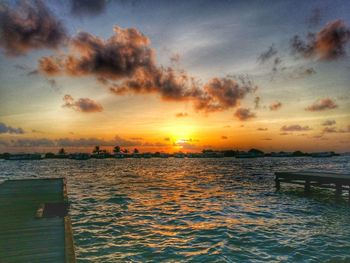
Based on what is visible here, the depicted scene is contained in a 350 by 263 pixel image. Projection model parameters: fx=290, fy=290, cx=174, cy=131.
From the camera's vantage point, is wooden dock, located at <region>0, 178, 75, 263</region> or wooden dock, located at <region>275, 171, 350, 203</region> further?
wooden dock, located at <region>275, 171, 350, 203</region>

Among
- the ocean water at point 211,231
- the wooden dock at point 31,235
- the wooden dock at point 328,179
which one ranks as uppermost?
the wooden dock at point 328,179

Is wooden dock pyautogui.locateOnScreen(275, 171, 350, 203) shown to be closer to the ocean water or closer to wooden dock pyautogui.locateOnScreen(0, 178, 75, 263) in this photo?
the ocean water

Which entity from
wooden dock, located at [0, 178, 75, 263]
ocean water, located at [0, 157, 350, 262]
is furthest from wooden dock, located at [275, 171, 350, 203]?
wooden dock, located at [0, 178, 75, 263]

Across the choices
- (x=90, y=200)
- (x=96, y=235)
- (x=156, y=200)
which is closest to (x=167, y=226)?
(x=96, y=235)

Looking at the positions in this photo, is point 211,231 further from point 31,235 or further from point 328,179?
point 328,179

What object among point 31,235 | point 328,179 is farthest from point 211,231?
point 328,179

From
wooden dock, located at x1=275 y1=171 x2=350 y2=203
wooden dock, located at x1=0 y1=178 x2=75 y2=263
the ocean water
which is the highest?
wooden dock, located at x1=275 y1=171 x2=350 y2=203

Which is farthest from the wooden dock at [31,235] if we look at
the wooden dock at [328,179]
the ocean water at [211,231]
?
the wooden dock at [328,179]

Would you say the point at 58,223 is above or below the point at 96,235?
above

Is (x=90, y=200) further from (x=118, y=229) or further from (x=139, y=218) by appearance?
(x=118, y=229)

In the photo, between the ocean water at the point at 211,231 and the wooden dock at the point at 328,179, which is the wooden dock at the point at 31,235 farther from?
the wooden dock at the point at 328,179

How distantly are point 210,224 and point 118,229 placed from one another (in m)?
5.28

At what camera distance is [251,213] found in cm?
2020

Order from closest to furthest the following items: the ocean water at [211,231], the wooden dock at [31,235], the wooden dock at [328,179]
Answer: the wooden dock at [31,235] → the ocean water at [211,231] → the wooden dock at [328,179]
